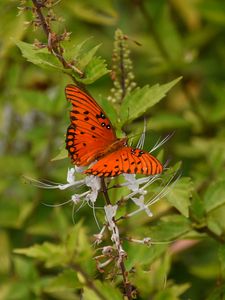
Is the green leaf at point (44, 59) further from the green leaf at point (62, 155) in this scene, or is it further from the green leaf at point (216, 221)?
the green leaf at point (216, 221)

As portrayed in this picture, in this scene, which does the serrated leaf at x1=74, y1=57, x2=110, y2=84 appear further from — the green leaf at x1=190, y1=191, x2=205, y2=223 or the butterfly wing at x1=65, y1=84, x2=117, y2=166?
the green leaf at x1=190, y1=191, x2=205, y2=223

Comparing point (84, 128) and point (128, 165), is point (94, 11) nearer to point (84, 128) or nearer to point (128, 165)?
point (84, 128)

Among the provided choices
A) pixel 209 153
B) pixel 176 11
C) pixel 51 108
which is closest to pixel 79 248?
pixel 51 108

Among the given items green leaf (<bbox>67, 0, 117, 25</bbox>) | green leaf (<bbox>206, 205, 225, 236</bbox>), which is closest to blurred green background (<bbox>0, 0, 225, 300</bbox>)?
green leaf (<bbox>67, 0, 117, 25</bbox>)

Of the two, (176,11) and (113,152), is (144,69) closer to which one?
(176,11)

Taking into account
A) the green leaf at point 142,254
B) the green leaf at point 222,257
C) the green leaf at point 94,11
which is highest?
the green leaf at point 94,11

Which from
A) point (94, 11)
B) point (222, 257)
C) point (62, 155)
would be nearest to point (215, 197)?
point (222, 257)

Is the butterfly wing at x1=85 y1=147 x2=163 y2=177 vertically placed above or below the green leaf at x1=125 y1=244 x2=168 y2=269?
above

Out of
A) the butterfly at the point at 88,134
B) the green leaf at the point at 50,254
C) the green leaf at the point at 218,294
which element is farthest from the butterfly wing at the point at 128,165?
the green leaf at the point at 218,294
